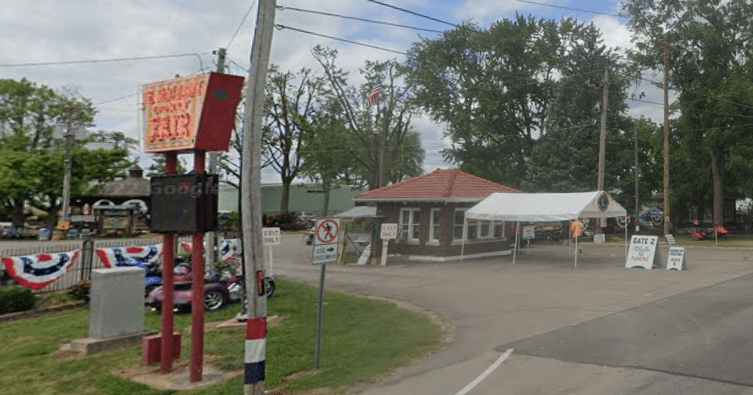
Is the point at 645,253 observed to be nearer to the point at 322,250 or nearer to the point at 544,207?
the point at 544,207

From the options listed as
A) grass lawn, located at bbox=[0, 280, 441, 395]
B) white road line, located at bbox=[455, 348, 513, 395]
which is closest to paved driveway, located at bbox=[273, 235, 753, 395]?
white road line, located at bbox=[455, 348, 513, 395]

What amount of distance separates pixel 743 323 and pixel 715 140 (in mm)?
34217

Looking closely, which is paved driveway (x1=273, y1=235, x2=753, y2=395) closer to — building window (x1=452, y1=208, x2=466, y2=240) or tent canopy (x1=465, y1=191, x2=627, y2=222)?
tent canopy (x1=465, y1=191, x2=627, y2=222)

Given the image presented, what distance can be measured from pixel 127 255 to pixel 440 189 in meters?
14.1

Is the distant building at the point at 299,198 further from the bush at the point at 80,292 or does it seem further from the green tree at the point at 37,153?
the bush at the point at 80,292

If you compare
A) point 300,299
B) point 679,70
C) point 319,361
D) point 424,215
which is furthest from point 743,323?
point 679,70

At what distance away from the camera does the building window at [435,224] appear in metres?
27.5

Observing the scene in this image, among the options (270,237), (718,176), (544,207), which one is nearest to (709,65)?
(718,176)

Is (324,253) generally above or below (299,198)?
below

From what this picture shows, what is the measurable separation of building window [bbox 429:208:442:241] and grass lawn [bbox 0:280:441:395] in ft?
42.0

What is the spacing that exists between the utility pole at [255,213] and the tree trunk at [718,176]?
4158cm

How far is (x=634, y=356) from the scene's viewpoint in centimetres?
878

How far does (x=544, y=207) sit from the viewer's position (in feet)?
80.5

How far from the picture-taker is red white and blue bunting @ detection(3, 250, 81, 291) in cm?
1562
